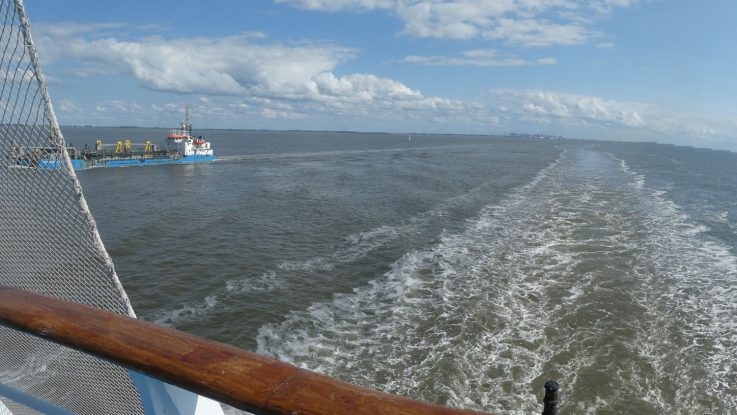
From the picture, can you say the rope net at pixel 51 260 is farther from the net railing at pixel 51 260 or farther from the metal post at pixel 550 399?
the metal post at pixel 550 399

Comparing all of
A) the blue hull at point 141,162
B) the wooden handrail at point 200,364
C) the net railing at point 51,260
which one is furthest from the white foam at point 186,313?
the blue hull at point 141,162

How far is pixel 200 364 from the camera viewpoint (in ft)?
5.17

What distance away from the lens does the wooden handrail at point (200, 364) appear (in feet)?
4.62

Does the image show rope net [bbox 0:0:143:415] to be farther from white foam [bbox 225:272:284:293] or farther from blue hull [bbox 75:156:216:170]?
blue hull [bbox 75:156:216:170]

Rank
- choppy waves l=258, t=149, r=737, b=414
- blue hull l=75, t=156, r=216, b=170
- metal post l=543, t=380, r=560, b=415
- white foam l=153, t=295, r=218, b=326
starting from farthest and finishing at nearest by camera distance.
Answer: blue hull l=75, t=156, r=216, b=170, white foam l=153, t=295, r=218, b=326, choppy waves l=258, t=149, r=737, b=414, metal post l=543, t=380, r=560, b=415

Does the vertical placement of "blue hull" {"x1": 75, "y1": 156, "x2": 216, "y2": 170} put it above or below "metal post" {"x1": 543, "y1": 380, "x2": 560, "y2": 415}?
below

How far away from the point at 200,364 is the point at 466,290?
12.8 m

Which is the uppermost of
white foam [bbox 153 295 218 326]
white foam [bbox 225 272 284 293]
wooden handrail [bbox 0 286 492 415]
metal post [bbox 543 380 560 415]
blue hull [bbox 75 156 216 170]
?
wooden handrail [bbox 0 286 492 415]

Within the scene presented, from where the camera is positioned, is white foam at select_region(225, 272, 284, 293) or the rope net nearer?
the rope net

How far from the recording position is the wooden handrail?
141 centimetres

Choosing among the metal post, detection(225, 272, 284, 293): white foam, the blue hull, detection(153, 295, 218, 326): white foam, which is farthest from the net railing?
the blue hull

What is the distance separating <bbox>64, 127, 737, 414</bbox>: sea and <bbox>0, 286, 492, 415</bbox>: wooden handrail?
759 centimetres

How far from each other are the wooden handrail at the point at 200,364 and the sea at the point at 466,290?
24.9 feet

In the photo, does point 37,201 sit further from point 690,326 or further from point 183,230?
point 183,230
